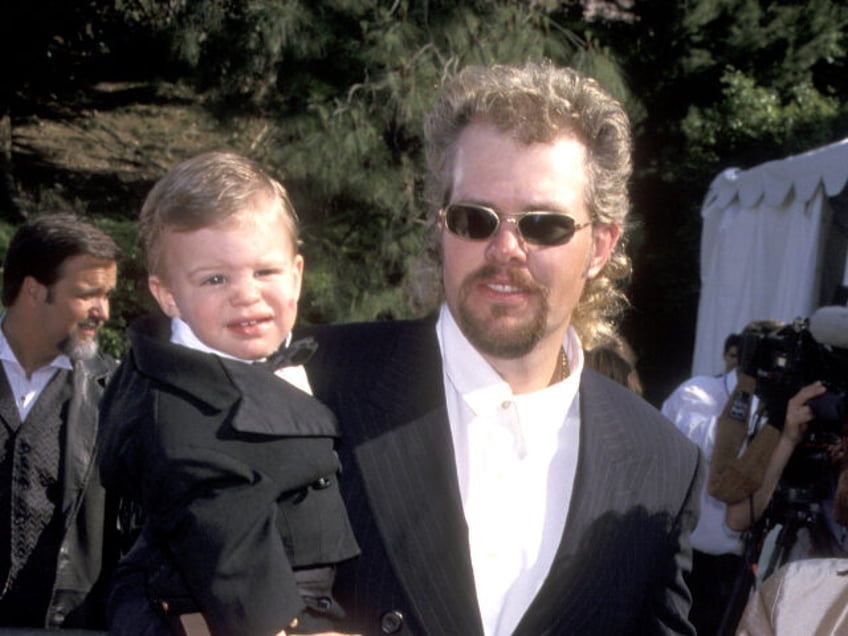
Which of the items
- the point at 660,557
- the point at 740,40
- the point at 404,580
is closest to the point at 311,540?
the point at 404,580

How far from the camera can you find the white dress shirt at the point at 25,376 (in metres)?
3.03

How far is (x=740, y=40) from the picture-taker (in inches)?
539

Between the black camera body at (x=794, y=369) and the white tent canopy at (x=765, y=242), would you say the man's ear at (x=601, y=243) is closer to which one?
the black camera body at (x=794, y=369)

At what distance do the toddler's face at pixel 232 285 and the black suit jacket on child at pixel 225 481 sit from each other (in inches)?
3.1

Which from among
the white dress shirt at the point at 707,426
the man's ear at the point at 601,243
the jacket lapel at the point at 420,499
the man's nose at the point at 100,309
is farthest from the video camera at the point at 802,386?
the man's nose at the point at 100,309

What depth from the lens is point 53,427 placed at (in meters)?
2.96

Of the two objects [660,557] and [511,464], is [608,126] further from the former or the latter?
[660,557]

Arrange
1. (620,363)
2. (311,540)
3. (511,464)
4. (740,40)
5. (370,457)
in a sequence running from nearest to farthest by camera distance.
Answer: (311,540) → (370,457) → (511,464) → (620,363) → (740,40)

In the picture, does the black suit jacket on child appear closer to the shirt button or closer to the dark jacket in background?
the shirt button

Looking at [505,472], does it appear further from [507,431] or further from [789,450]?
[789,450]

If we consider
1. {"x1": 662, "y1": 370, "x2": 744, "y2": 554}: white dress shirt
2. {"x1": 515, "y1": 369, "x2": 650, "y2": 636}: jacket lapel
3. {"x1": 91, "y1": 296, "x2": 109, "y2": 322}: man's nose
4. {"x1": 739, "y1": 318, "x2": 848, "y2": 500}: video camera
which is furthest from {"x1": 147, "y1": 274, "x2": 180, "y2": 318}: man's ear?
{"x1": 662, "y1": 370, "x2": 744, "y2": 554}: white dress shirt

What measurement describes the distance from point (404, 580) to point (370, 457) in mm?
212

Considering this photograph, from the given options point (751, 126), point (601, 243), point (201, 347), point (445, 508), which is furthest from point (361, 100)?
point (751, 126)

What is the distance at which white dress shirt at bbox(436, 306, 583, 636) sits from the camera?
178cm
